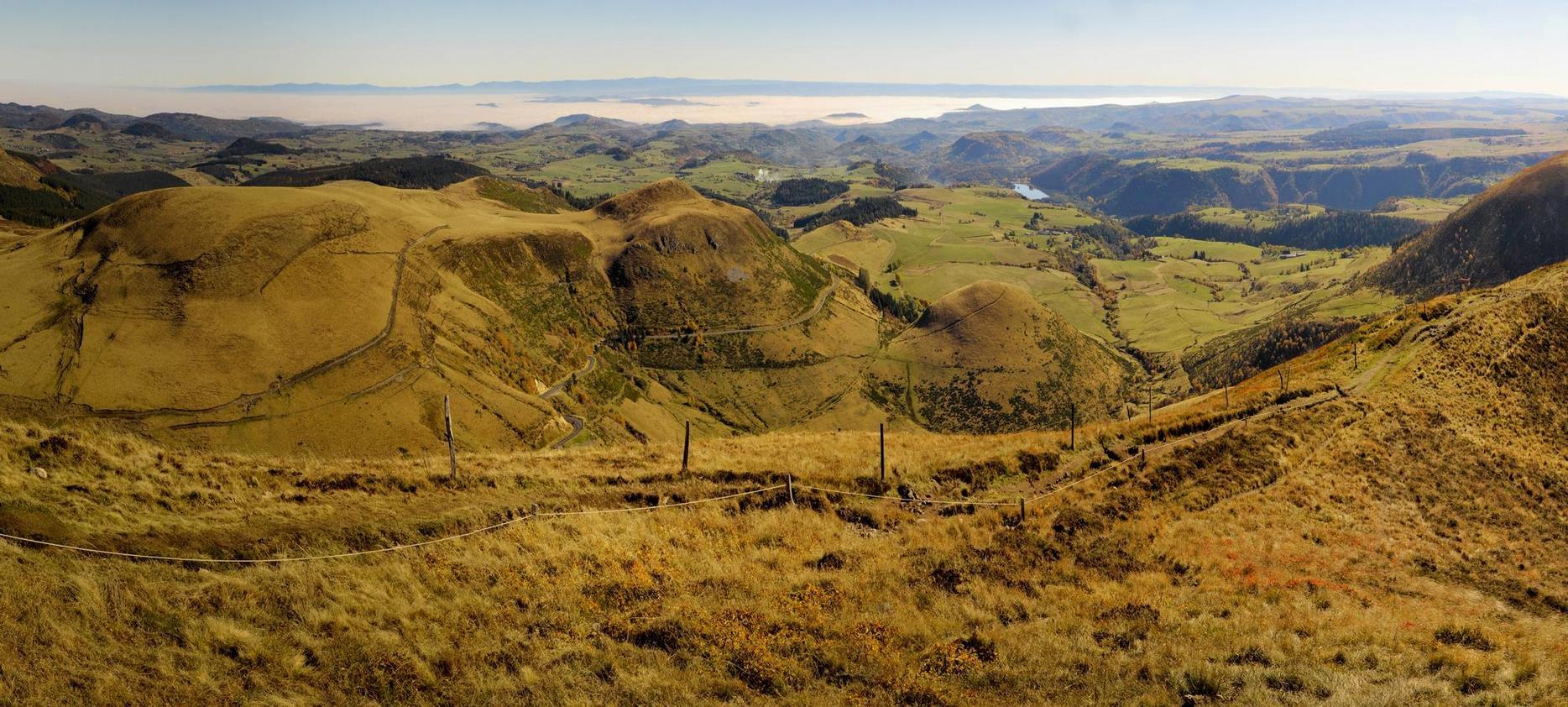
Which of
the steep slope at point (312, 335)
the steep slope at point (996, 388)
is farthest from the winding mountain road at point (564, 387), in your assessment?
the steep slope at point (996, 388)

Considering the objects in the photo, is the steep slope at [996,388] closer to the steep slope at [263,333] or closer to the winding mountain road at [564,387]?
the winding mountain road at [564,387]

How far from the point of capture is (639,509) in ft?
104

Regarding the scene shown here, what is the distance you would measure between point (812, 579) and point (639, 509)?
33.2 ft

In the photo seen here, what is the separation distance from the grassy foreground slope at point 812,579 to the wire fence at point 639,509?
468mm

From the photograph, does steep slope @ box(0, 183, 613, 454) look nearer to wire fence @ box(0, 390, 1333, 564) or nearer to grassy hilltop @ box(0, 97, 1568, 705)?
grassy hilltop @ box(0, 97, 1568, 705)

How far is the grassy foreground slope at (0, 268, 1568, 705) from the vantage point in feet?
56.6

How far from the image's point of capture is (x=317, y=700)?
15.8 m

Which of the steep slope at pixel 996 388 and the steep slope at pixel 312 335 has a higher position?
the steep slope at pixel 312 335

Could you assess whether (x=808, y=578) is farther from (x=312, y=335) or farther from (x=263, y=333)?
(x=312, y=335)

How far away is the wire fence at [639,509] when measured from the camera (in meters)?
19.8

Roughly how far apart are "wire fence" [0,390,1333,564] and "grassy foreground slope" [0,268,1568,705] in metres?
0.47

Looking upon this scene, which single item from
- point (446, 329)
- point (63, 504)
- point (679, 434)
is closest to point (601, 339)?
point (679, 434)

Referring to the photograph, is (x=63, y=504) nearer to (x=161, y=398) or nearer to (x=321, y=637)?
(x=321, y=637)

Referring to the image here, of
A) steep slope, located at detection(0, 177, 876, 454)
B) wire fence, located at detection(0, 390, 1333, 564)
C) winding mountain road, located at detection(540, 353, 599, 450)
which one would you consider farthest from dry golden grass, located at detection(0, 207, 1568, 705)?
winding mountain road, located at detection(540, 353, 599, 450)
